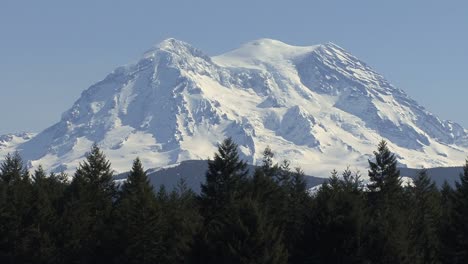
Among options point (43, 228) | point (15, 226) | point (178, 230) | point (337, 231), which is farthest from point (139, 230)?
point (337, 231)

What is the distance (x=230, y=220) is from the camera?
57.5m

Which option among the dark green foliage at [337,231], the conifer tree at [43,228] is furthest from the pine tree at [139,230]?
the dark green foliage at [337,231]

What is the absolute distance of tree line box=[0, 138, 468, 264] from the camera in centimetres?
5819

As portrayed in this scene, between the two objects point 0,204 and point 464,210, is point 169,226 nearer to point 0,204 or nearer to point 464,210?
point 0,204

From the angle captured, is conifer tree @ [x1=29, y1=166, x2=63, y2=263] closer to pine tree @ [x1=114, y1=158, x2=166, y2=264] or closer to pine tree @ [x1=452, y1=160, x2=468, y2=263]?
pine tree @ [x1=114, y1=158, x2=166, y2=264]

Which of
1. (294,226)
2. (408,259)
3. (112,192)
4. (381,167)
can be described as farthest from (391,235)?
(112,192)

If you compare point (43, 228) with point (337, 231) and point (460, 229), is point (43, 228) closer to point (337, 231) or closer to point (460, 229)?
point (337, 231)

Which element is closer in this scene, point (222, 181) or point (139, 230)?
point (139, 230)

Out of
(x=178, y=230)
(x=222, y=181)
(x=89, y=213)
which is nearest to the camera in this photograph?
(x=178, y=230)

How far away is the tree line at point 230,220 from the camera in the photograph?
191ft

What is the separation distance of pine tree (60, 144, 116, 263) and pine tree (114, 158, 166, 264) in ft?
5.40

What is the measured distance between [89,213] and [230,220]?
25.3 meters

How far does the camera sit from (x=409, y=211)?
7150 cm

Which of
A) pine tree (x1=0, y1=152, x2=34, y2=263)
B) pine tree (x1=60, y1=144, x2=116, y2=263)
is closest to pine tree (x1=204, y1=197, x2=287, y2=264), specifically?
pine tree (x1=60, y1=144, x2=116, y2=263)
